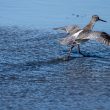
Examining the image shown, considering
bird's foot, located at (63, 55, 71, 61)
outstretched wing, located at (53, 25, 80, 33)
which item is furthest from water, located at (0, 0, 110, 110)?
outstretched wing, located at (53, 25, 80, 33)

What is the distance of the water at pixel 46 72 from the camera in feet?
25.0

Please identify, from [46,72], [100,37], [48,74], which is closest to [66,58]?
[100,37]

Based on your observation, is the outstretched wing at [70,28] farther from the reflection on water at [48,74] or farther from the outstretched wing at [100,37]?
the outstretched wing at [100,37]

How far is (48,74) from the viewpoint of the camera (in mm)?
9148

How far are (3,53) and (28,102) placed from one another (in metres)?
3.06

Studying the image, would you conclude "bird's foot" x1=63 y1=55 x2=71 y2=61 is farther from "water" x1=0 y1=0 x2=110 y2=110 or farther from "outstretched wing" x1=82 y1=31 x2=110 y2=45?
"outstretched wing" x1=82 y1=31 x2=110 y2=45

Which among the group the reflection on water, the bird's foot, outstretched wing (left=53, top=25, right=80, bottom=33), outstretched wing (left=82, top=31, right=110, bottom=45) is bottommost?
the bird's foot

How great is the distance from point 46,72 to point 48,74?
147 millimetres

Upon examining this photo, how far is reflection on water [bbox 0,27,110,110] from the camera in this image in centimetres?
760

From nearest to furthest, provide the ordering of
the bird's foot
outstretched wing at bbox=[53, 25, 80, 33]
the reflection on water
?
the reflection on water < the bird's foot < outstretched wing at bbox=[53, 25, 80, 33]

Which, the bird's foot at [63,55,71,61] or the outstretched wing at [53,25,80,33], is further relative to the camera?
the outstretched wing at [53,25,80,33]

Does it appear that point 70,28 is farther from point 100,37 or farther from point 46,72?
point 46,72

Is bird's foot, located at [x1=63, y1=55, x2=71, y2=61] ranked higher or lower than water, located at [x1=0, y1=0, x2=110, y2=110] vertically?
lower

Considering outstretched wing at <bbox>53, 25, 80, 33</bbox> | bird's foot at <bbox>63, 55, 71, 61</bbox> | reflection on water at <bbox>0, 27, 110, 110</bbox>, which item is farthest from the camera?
outstretched wing at <bbox>53, 25, 80, 33</bbox>
